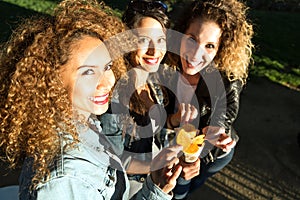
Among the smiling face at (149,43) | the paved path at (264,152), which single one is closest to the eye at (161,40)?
the smiling face at (149,43)

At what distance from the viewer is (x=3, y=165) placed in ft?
14.1

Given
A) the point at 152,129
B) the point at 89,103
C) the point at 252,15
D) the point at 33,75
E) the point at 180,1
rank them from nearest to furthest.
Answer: the point at 33,75
the point at 89,103
the point at 152,129
the point at 252,15
the point at 180,1

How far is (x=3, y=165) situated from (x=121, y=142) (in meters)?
2.30

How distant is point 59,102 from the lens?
196 centimetres

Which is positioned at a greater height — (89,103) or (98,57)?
(98,57)

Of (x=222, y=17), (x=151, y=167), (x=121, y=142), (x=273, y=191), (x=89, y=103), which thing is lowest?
(x=273, y=191)

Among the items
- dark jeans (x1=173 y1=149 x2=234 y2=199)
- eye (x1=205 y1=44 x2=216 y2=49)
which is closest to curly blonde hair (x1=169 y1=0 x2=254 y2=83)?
eye (x1=205 y1=44 x2=216 y2=49)

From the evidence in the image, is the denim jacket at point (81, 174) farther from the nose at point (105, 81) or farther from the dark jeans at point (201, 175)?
the dark jeans at point (201, 175)

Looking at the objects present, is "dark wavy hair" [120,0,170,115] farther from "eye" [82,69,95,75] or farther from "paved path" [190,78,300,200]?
"paved path" [190,78,300,200]

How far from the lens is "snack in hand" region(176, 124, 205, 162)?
8.60 feet

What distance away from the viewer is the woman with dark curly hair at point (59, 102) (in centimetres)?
177

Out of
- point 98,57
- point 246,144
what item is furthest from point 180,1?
point 98,57

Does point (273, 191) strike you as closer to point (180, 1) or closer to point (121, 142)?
point (121, 142)

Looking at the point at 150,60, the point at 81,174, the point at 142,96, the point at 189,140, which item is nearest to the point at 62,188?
the point at 81,174
